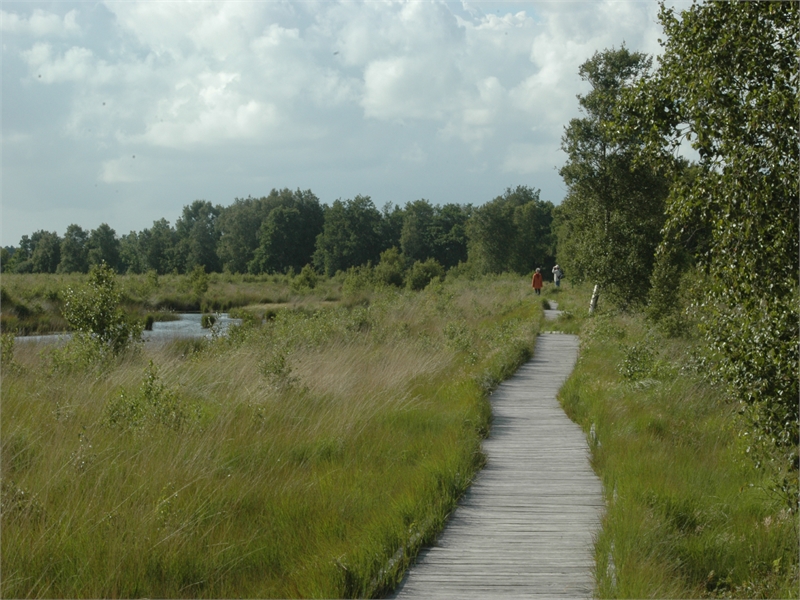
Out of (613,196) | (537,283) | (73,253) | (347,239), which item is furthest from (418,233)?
(613,196)

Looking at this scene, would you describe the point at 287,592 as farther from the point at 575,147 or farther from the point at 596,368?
the point at 575,147

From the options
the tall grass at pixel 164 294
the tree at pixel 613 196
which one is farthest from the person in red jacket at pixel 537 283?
the tall grass at pixel 164 294

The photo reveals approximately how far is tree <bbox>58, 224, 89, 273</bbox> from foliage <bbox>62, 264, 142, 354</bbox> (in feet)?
183

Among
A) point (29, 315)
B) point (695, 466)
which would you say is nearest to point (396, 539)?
point (695, 466)

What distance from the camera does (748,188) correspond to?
17.3 feet

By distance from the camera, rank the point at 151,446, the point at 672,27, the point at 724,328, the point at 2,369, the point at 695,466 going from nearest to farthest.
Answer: the point at 724,328 → the point at 672,27 → the point at 151,446 → the point at 695,466 → the point at 2,369

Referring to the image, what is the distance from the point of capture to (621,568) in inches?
205

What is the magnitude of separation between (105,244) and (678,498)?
252 ft

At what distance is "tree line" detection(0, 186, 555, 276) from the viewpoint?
228 feet

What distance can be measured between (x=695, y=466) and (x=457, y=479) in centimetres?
276

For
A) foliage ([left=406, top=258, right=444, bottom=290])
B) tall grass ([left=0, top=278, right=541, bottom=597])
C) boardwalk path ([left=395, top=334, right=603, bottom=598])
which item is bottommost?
boardwalk path ([left=395, top=334, right=603, bottom=598])

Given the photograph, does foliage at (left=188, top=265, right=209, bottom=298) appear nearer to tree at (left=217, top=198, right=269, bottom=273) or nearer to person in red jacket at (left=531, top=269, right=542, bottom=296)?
person in red jacket at (left=531, top=269, right=542, bottom=296)

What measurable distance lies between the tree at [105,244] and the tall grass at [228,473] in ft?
214

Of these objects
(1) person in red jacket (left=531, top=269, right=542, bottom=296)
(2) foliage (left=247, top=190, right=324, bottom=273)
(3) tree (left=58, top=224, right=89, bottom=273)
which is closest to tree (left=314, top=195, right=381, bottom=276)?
(2) foliage (left=247, top=190, right=324, bottom=273)
